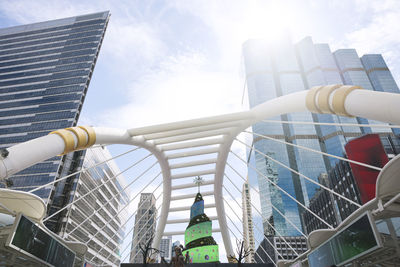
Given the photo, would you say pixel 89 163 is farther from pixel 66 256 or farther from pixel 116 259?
pixel 66 256

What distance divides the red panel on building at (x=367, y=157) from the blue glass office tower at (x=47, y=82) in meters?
64.3

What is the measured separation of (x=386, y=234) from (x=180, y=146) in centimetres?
1327

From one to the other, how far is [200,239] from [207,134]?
8.03 m

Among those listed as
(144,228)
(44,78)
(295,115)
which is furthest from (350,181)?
(144,228)

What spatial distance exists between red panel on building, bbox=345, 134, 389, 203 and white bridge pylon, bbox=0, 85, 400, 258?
3138cm

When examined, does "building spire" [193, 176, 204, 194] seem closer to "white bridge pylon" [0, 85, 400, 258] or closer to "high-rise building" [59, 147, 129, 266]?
"white bridge pylon" [0, 85, 400, 258]

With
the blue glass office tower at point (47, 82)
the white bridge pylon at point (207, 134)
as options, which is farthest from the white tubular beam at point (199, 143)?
the blue glass office tower at point (47, 82)

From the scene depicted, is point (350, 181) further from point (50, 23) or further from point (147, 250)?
point (50, 23)

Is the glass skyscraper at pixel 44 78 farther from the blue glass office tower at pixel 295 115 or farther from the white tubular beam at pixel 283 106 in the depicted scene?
the blue glass office tower at pixel 295 115

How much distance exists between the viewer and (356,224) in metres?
9.38

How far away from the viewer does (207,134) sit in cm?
1753

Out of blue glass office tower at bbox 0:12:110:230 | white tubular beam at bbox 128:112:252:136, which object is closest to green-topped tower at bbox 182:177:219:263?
white tubular beam at bbox 128:112:252:136

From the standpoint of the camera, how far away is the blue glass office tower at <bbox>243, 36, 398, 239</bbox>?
336 ft

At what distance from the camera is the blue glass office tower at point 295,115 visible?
336ft
